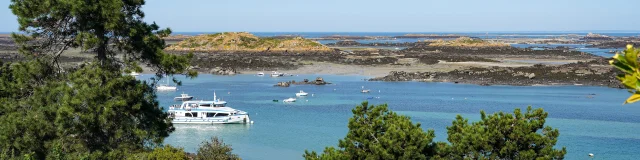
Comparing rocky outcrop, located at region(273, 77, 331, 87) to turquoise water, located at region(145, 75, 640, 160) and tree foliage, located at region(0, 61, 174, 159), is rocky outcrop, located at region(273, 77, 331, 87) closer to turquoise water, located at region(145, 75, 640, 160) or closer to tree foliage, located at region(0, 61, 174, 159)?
turquoise water, located at region(145, 75, 640, 160)

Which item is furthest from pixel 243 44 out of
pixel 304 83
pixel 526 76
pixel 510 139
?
pixel 510 139

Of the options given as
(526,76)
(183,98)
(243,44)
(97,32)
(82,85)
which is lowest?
(183,98)

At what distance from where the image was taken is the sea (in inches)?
1172

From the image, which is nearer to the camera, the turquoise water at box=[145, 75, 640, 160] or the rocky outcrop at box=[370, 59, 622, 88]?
the turquoise water at box=[145, 75, 640, 160]

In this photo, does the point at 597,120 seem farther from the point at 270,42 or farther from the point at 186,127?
the point at 270,42

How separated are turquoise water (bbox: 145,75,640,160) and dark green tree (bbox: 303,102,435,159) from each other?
46.9 feet

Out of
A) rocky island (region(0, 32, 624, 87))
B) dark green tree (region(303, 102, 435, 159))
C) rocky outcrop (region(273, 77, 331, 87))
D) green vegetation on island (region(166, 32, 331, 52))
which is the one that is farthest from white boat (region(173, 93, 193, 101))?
green vegetation on island (region(166, 32, 331, 52))

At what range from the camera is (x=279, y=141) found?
30.4m

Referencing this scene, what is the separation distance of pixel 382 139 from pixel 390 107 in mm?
30948

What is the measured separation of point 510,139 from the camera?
12.2 m

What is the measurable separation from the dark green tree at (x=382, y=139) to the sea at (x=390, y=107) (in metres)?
14.2

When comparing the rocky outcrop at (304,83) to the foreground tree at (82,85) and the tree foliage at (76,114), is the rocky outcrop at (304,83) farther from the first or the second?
the tree foliage at (76,114)

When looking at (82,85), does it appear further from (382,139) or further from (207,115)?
(207,115)

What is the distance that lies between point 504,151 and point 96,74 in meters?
8.47
